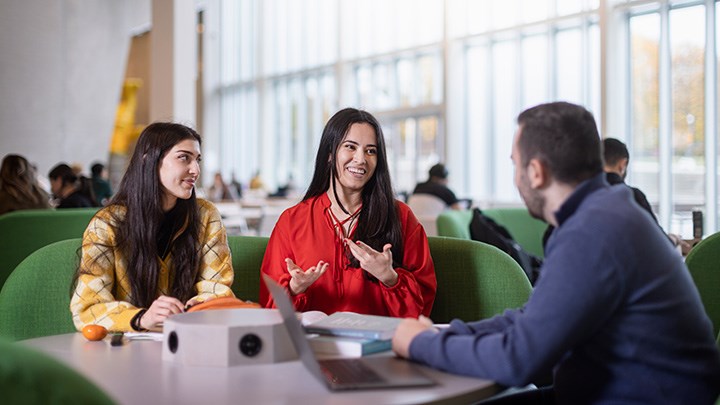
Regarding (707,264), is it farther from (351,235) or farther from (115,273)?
(115,273)

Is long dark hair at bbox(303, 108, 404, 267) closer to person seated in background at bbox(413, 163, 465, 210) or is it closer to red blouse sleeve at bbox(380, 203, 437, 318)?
red blouse sleeve at bbox(380, 203, 437, 318)

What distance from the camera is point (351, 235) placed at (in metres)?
2.59

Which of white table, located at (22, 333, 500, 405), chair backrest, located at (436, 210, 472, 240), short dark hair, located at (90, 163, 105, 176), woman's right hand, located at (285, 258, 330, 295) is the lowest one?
white table, located at (22, 333, 500, 405)

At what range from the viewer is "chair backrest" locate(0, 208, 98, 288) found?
3.71 metres

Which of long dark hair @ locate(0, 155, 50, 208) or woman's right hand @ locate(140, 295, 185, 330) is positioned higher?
long dark hair @ locate(0, 155, 50, 208)

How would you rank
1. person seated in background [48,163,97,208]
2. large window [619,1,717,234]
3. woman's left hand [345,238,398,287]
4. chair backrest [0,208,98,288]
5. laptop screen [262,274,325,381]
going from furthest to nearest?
large window [619,1,717,234] → person seated in background [48,163,97,208] → chair backrest [0,208,98,288] → woman's left hand [345,238,398,287] → laptop screen [262,274,325,381]

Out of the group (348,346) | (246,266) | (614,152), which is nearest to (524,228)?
(614,152)

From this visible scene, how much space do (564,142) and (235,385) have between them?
2.42 ft

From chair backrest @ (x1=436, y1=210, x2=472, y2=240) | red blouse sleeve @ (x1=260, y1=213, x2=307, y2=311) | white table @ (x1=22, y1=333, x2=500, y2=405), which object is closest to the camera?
white table @ (x1=22, y1=333, x2=500, y2=405)

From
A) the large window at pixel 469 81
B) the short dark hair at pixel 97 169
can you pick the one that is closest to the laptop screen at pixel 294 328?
the large window at pixel 469 81

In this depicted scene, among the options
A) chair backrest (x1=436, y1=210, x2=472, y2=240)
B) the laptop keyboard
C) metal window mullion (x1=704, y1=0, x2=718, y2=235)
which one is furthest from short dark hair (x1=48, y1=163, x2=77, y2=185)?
metal window mullion (x1=704, y1=0, x2=718, y2=235)

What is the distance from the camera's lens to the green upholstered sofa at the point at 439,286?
2283mm

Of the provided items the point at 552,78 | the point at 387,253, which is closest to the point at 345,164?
the point at 387,253

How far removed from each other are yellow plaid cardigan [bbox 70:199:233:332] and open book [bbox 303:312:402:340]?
22.5 inches
